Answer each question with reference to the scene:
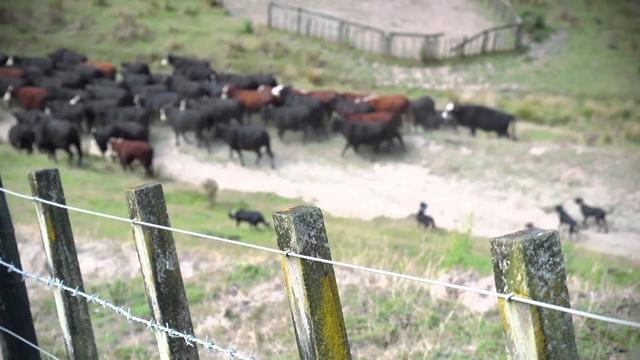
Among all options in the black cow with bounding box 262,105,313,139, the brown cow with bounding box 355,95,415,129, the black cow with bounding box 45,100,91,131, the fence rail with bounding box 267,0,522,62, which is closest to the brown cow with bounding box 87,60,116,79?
the black cow with bounding box 45,100,91,131

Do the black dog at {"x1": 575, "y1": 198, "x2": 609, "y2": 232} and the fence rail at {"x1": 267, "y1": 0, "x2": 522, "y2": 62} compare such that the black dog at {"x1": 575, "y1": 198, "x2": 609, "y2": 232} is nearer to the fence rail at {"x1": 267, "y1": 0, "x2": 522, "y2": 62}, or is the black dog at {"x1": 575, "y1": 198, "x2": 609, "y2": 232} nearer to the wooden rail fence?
the wooden rail fence

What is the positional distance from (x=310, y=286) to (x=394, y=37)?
107 feet

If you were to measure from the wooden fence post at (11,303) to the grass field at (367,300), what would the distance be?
165 cm

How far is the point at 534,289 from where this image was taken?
1.74 meters

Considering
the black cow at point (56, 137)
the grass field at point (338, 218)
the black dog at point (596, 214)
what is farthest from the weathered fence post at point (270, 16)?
the black dog at point (596, 214)

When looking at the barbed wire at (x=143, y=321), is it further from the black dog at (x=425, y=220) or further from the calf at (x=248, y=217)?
the black dog at (x=425, y=220)

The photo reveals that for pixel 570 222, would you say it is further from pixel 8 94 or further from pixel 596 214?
pixel 8 94

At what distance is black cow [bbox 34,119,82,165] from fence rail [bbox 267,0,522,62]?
17459 mm

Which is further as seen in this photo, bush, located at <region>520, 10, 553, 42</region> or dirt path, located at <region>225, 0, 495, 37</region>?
dirt path, located at <region>225, 0, 495, 37</region>

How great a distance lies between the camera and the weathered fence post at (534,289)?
174 cm

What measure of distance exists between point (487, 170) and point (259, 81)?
11.1 meters

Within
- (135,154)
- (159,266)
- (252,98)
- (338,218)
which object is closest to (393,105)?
(252,98)

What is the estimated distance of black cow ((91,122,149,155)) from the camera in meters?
19.0

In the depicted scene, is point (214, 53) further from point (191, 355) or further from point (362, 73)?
point (191, 355)
